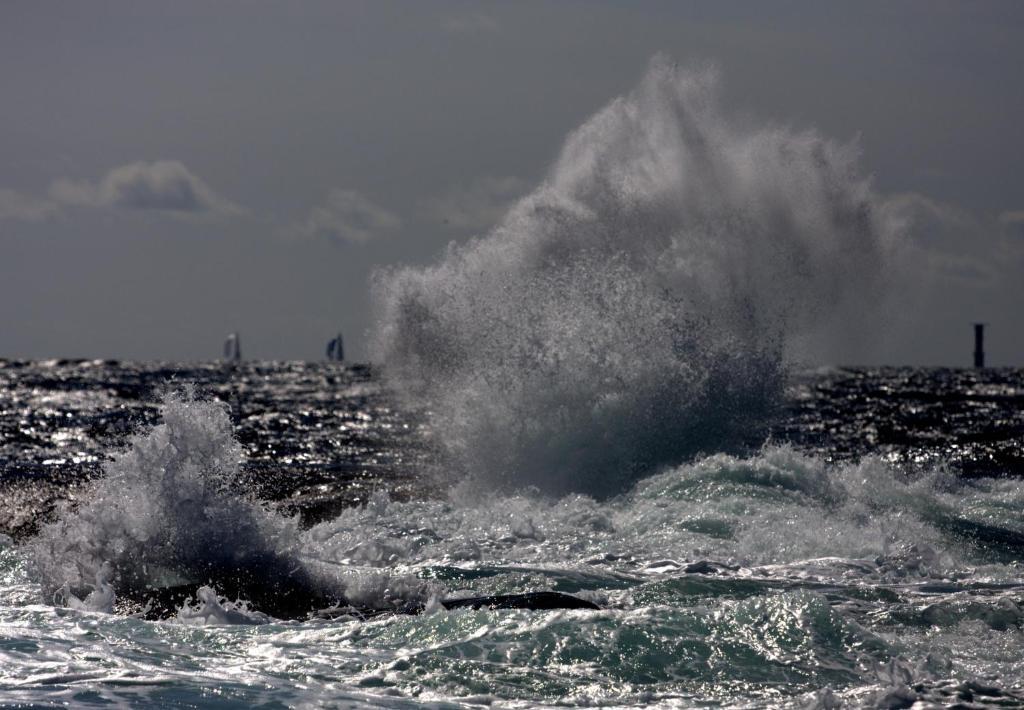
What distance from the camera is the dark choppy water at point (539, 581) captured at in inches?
348


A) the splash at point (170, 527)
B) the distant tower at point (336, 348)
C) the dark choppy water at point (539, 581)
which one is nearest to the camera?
the dark choppy water at point (539, 581)

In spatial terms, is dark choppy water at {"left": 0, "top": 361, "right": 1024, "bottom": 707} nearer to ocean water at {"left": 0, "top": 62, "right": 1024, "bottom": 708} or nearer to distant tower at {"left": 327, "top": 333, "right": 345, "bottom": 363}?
ocean water at {"left": 0, "top": 62, "right": 1024, "bottom": 708}

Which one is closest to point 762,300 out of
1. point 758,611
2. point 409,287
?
point 409,287

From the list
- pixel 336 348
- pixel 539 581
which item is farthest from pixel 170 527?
pixel 336 348

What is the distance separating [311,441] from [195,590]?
709 inches

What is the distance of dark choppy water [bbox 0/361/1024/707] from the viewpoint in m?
8.84

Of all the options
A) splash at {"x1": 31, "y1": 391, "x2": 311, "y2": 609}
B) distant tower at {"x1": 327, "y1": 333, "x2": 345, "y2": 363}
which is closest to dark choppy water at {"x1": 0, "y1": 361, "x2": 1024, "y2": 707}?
splash at {"x1": 31, "y1": 391, "x2": 311, "y2": 609}

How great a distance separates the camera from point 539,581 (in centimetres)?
1203

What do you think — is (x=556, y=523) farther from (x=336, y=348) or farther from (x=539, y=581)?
(x=336, y=348)

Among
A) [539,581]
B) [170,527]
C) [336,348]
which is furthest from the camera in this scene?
[336,348]

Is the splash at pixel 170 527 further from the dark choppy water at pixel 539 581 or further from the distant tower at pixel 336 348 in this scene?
the distant tower at pixel 336 348

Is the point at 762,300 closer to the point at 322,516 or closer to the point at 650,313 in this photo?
the point at 650,313

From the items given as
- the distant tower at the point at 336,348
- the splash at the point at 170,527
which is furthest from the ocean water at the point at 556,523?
the distant tower at the point at 336,348

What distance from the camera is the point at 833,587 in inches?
481
